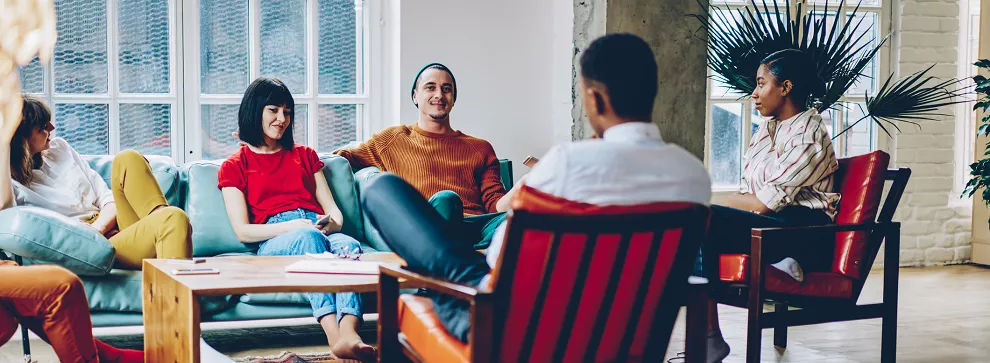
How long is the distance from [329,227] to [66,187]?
102 cm

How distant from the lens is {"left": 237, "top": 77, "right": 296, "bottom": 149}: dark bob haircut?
4027 millimetres

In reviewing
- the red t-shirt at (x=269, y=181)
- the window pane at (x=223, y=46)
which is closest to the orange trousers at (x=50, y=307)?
the red t-shirt at (x=269, y=181)

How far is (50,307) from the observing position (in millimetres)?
2912

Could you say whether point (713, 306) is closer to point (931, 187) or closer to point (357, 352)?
point (357, 352)

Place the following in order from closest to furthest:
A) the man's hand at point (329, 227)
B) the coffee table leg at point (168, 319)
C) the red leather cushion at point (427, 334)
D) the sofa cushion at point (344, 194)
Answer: the red leather cushion at point (427, 334)
the coffee table leg at point (168, 319)
the man's hand at point (329, 227)
the sofa cushion at point (344, 194)

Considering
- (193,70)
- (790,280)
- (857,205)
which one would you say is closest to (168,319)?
(790,280)

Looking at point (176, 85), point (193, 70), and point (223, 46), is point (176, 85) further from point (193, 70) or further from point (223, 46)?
point (223, 46)

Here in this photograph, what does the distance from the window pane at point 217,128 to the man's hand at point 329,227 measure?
1098 mm

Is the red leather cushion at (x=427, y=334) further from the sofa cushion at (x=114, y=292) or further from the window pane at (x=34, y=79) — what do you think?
the window pane at (x=34, y=79)

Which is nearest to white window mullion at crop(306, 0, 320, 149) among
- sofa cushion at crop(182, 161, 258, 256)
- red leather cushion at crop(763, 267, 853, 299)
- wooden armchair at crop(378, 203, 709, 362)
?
sofa cushion at crop(182, 161, 258, 256)

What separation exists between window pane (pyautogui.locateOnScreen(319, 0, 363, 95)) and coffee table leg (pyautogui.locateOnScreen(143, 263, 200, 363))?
2045mm

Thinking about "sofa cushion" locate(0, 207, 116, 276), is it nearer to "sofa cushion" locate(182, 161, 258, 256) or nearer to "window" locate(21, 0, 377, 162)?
"sofa cushion" locate(182, 161, 258, 256)

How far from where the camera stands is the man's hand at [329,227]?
397 centimetres

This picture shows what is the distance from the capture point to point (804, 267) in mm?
3504
